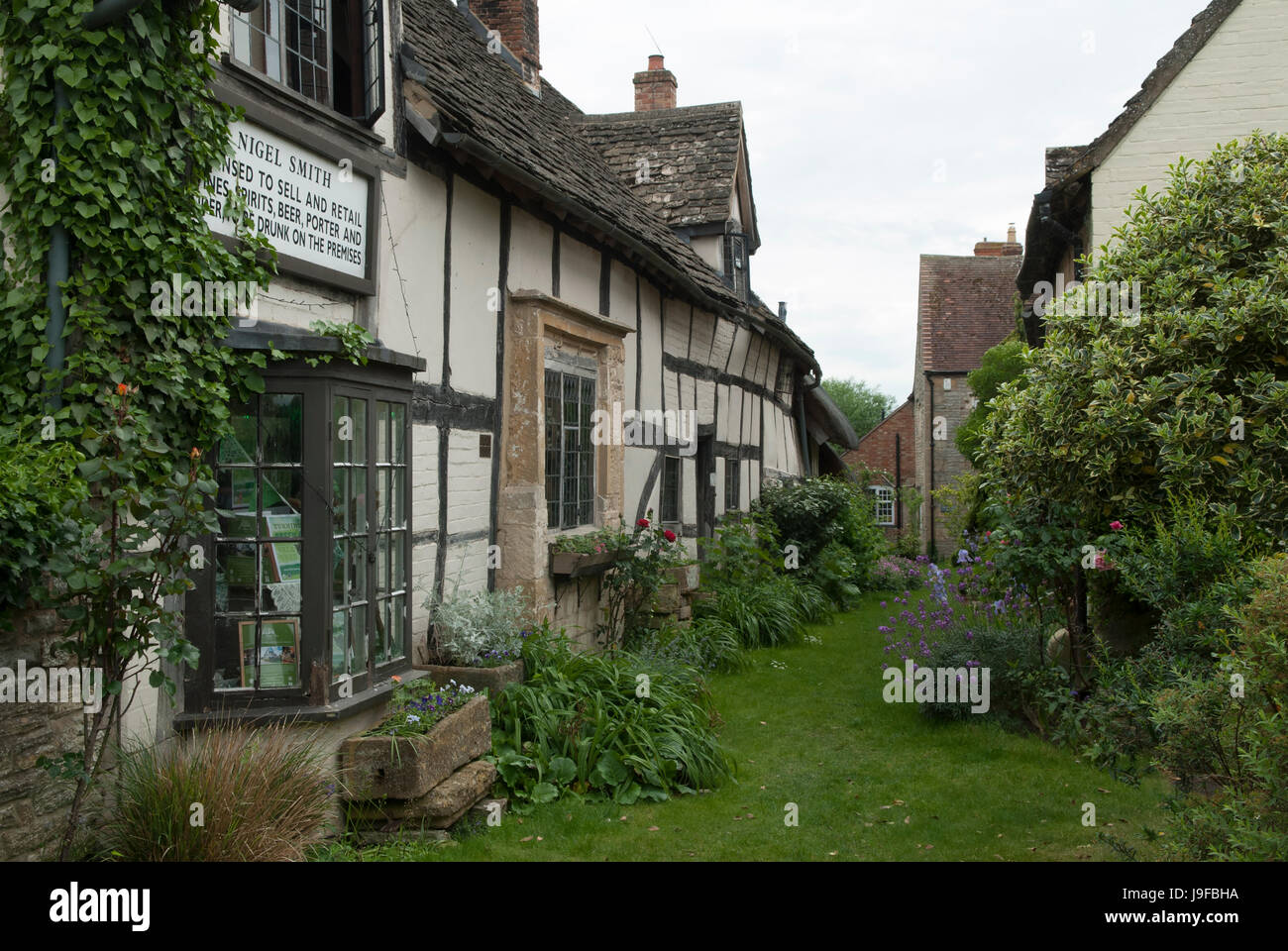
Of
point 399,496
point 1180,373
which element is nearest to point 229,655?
point 399,496

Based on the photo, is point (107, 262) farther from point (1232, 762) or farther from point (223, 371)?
point (1232, 762)

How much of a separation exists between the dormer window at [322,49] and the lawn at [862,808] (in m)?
3.85

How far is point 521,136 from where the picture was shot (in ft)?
26.9

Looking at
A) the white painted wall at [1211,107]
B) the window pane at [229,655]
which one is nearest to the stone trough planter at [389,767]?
the window pane at [229,655]

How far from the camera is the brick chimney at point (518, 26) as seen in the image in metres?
11.5

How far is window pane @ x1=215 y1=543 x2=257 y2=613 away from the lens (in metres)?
4.58

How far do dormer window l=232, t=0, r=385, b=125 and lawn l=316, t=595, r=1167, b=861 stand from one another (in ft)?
12.6

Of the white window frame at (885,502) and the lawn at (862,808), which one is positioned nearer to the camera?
the lawn at (862,808)

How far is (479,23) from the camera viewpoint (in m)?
10.8

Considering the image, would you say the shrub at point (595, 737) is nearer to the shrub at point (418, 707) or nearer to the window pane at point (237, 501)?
the shrub at point (418, 707)

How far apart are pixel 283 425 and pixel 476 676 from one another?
1984 millimetres

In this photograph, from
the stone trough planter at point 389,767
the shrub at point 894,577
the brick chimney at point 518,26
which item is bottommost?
the shrub at point 894,577

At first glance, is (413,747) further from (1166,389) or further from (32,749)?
(1166,389)
